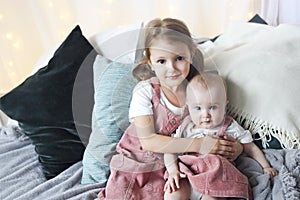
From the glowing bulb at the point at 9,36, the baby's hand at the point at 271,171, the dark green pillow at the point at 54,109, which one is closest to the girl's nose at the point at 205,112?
the baby's hand at the point at 271,171

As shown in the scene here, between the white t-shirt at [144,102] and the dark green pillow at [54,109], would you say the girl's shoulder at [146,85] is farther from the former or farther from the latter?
the dark green pillow at [54,109]

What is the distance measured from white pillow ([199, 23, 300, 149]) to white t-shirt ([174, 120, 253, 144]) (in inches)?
1.4

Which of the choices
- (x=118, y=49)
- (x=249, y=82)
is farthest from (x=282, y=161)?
(x=118, y=49)

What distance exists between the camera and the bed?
122 centimetres

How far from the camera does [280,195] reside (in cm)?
109

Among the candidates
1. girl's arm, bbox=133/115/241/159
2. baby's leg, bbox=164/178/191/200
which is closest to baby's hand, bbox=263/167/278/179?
girl's arm, bbox=133/115/241/159

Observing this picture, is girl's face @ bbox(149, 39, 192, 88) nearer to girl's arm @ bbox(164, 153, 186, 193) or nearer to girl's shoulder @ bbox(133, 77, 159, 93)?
girl's shoulder @ bbox(133, 77, 159, 93)

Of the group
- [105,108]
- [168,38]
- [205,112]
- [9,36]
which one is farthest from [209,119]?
[9,36]

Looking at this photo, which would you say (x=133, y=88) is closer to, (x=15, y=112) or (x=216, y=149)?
(x=216, y=149)

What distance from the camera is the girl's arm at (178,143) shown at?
1.18 m

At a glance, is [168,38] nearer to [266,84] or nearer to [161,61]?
[161,61]

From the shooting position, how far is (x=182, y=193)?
1.15 meters

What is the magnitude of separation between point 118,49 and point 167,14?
25.7 inches

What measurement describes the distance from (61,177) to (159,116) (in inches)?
18.9
